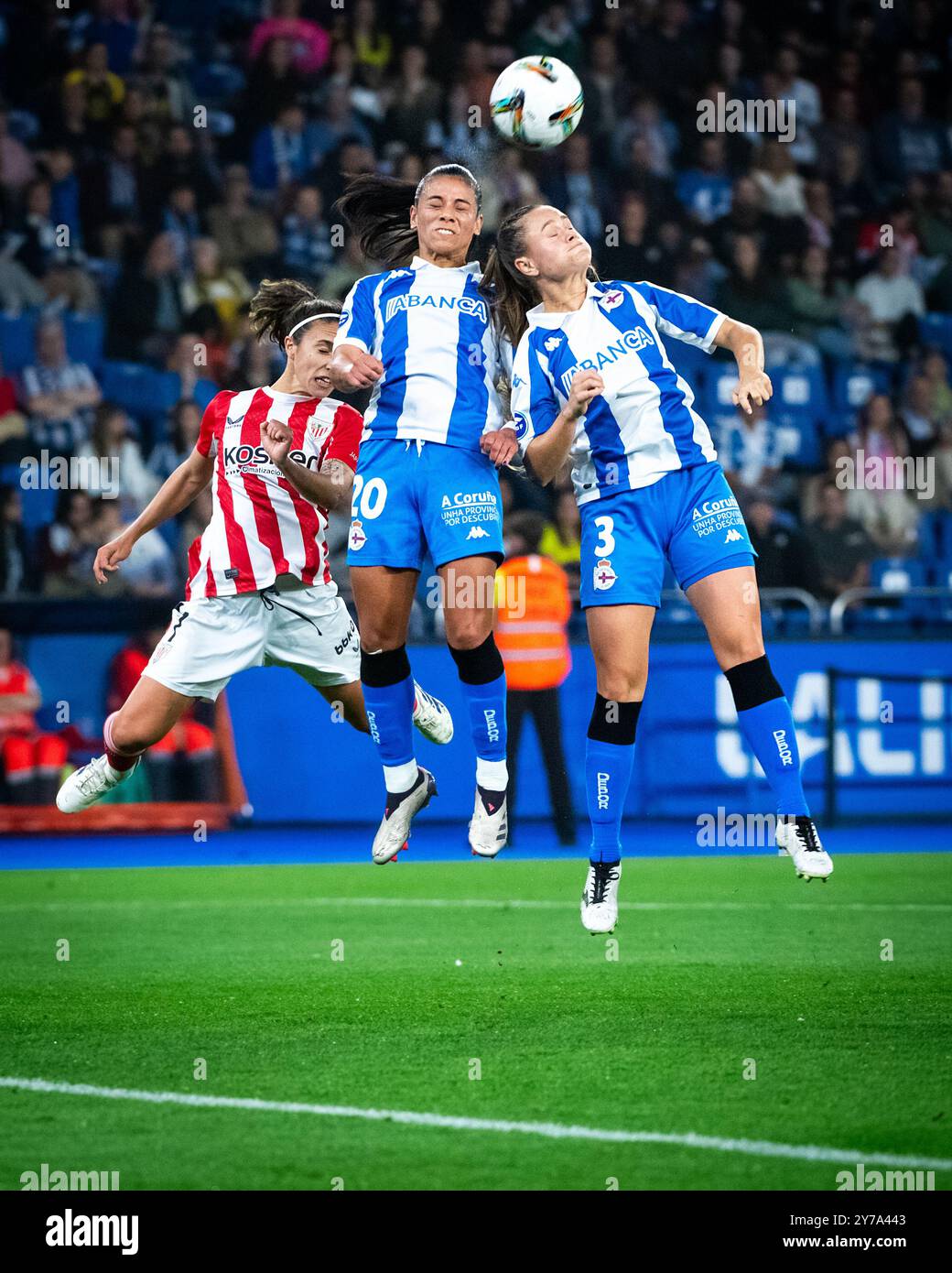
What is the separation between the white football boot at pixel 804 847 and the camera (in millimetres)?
5977

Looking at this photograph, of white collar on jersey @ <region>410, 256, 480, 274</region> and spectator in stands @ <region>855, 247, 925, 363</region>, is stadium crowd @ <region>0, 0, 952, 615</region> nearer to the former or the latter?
spectator in stands @ <region>855, 247, 925, 363</region>

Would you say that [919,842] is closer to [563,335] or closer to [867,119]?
[563,335]

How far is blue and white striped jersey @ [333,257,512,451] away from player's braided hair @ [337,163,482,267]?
0.44 m

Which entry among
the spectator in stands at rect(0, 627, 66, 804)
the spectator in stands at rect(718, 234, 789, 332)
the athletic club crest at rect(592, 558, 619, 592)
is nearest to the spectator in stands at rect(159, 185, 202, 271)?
the spectator in stands at rect(0, 627, 66, 804)

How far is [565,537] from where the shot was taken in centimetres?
1349

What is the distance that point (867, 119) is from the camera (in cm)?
1705

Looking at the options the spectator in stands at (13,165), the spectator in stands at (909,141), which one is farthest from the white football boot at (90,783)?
the spectator in stands at (909,141)

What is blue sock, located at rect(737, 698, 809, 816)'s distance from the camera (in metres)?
6.23

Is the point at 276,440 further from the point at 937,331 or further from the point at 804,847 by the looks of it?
the point at 937,331

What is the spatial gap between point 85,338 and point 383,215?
808 cm

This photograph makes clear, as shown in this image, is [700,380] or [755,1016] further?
[700,380]

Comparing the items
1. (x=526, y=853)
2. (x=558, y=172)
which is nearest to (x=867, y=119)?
(x=558, y=172)

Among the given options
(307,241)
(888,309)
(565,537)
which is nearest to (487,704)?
(565,537)

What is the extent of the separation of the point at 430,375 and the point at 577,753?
658 centimetres
